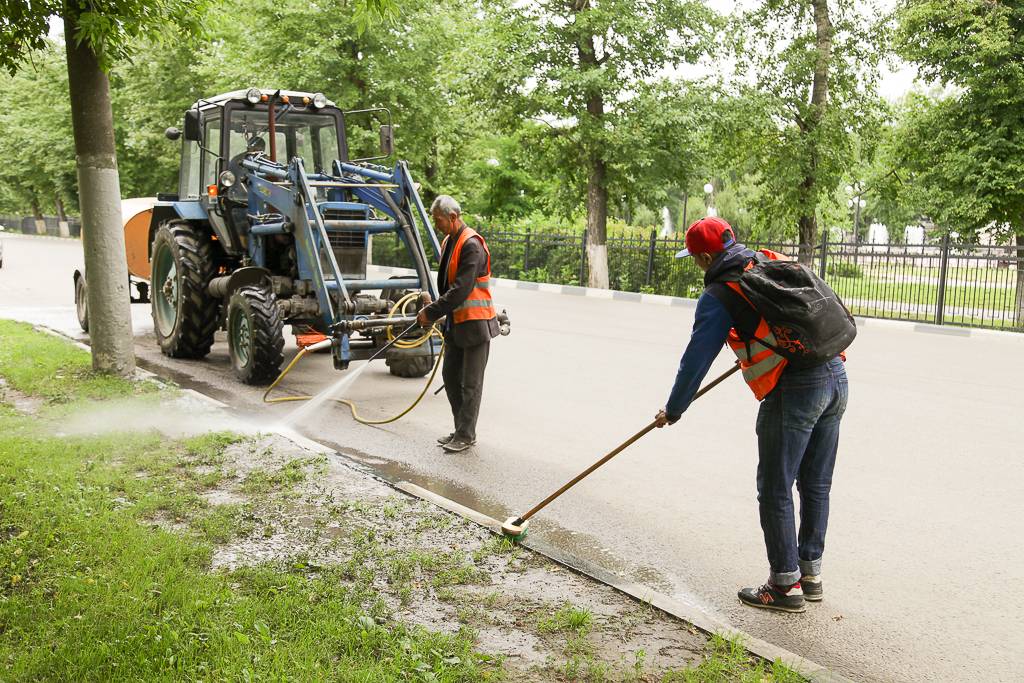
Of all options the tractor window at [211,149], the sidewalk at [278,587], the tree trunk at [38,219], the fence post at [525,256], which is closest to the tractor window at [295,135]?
the tractor window at [211,149]

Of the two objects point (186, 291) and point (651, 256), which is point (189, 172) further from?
point (651, 256)

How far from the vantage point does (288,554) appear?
468cm

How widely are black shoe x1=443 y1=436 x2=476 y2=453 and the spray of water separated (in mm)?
1601

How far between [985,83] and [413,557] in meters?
16.2

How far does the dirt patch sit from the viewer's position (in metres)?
3.75

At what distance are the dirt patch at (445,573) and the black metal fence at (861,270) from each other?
789 cm

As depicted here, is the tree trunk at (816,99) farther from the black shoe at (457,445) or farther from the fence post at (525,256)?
the black shoe at (457,445)

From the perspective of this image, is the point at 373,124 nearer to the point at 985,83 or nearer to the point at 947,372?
the point at 985,83

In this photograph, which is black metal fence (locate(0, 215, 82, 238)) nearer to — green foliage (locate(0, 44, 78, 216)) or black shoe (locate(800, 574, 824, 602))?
green foliage (locate(0, 44, 78, 216))

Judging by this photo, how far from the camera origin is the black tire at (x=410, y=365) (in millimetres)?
9852

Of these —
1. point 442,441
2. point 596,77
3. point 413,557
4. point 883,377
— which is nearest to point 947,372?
point 883,377

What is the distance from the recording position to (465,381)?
705cm

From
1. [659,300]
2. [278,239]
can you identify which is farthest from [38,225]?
[278,239]

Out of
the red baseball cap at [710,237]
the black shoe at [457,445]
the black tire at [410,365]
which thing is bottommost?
the black shoe at [457,445]
